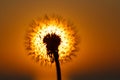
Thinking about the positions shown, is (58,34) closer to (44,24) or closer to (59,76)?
(44,24)

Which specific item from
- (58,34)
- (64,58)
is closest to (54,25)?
(58,34)

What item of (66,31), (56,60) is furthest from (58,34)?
(56,60)

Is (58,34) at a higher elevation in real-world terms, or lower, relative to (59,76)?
higher

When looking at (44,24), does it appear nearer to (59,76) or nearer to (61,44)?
(61,44)

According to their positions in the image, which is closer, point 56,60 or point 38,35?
point 56,60

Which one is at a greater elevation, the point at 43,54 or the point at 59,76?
the point at 43,54

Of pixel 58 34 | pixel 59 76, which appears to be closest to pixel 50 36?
pixel 58 34

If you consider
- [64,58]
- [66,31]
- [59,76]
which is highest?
[66,31]

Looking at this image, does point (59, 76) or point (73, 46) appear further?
point (73, 46)
